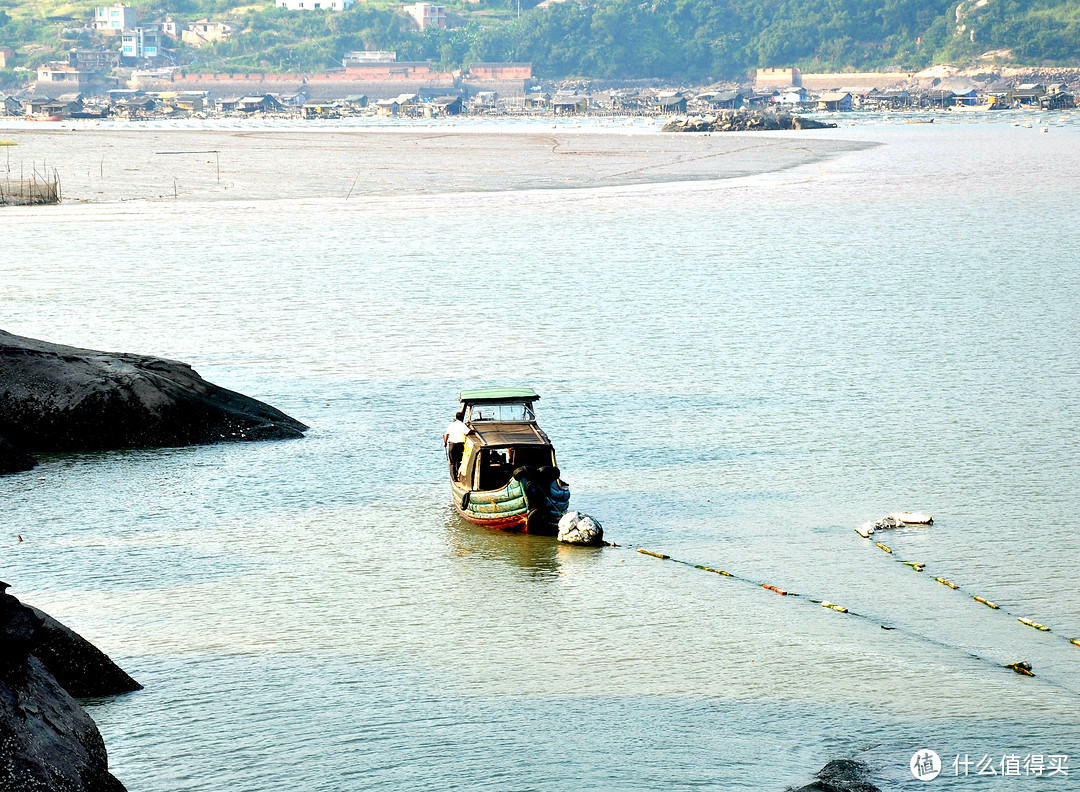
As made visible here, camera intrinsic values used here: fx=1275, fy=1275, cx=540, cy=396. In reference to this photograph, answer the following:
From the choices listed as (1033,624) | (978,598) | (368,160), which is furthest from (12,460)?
(368,160)

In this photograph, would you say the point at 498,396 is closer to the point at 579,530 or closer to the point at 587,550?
the point at 579,530

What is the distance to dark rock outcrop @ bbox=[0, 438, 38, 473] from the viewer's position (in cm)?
2622

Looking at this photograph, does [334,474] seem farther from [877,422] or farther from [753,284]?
[753,284]

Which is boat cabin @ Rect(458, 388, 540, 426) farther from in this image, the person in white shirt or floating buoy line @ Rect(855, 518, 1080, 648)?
floating buoy line @ Rect(855, 518, 1080, 648)

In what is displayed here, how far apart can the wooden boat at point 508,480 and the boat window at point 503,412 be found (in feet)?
2.74

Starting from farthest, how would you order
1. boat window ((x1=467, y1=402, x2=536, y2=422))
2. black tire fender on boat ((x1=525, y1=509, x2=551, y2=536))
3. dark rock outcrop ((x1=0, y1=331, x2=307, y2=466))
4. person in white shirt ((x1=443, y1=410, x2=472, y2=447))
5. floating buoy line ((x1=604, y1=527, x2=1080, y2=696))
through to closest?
dark rock outcrop ((x1=0, y1=331, x2=307, y2=466)) < boat window ((x1=467, y1=402, x2=536, y2=422)) < person in white shirt ((x1=443, y1=410, x2=472, y2=447)) < black tire fender on boat ((x1=525, y1=509, x2=551, y2=536)) < floating buoy line ((x1=604, y1=527, x2=1080, y2=696))

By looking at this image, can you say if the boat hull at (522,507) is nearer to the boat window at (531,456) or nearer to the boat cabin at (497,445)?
the boat cabin at (497,445)

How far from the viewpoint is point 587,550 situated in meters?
22.1

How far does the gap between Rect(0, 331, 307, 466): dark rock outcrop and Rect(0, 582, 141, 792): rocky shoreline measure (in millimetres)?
15041

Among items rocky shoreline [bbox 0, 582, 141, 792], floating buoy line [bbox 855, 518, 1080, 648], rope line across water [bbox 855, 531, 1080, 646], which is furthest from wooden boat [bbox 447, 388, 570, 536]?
rocky shoreline [bbox 0, 582, 141, 792]

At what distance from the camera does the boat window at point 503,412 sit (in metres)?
25.2

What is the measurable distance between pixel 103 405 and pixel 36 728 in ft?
54.2

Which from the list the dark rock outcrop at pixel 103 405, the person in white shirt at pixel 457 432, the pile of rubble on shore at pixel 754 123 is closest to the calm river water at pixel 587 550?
the dark rock outcrop at pixel 103 405

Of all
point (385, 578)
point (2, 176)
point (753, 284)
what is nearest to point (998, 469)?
point (385, 578)
